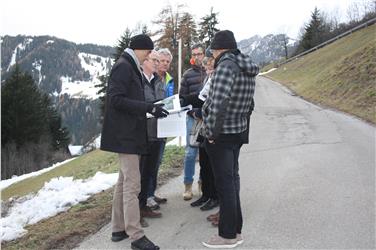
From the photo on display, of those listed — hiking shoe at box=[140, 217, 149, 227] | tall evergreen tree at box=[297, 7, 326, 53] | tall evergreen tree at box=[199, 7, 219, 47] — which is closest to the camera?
hiking shoe at box=[140, 217, 149, 227]

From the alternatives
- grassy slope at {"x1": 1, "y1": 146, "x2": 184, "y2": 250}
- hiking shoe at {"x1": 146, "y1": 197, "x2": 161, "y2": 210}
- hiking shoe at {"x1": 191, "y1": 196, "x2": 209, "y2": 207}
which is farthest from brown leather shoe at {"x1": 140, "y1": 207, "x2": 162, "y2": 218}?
hiking shoe at {"x1": 191, "y1": 196, "x2": 209, "y2": 207}

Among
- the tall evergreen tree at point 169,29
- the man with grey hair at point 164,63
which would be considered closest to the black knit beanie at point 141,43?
the man with grey hair at point 164,63

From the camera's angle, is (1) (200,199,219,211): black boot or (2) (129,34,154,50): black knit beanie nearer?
(2) (129,34,154,50): black knit beanie

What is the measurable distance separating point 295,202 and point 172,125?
2.05 m

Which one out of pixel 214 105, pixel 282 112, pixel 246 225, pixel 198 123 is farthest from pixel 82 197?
pixel 282 112

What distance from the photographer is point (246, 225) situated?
17.0 ft

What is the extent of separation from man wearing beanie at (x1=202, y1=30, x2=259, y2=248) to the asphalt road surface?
34 cm

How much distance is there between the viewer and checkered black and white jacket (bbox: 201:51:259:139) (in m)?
4.29

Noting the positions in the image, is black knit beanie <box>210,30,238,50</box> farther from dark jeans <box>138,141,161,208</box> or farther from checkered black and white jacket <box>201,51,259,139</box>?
dark jeans <box>138,141,161,208</box>

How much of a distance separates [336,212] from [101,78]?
43669 millimetres

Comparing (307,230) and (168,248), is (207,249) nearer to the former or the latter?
(168,248)

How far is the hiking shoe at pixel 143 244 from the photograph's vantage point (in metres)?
4.45

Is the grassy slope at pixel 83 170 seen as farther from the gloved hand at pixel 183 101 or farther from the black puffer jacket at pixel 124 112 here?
Result: the black puffer jacket at pixel 124 112

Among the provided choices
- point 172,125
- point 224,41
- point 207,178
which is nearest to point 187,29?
point 207,178
